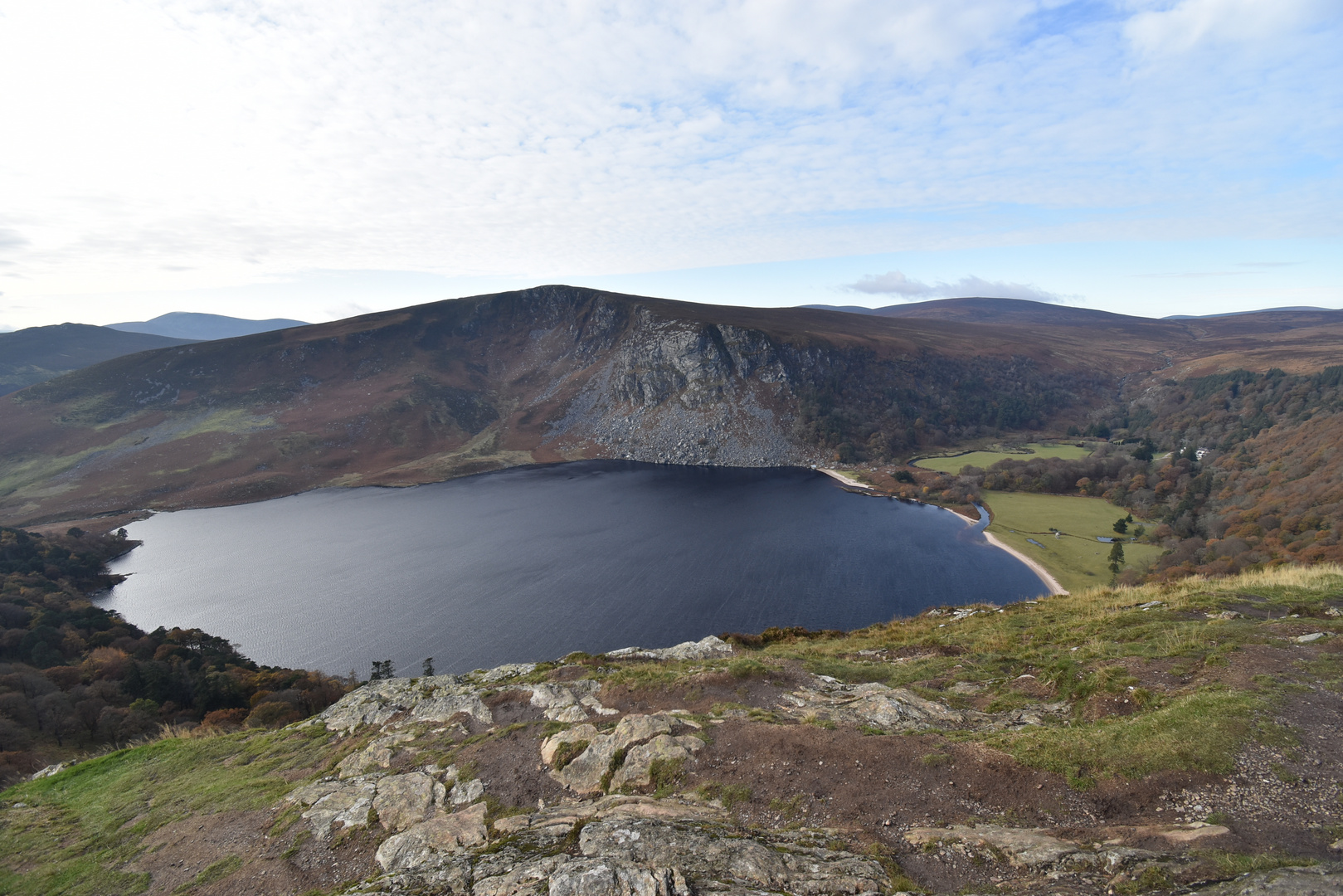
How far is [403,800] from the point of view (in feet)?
44.6

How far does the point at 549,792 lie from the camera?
1305cm

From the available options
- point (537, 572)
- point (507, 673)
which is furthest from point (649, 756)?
point (537, 572)

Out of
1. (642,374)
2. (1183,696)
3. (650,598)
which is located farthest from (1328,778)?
(642,374)

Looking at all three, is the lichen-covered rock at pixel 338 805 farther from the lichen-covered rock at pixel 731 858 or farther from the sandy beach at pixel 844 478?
the sandy beach at pixel 844 478

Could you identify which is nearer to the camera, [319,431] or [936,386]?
[319,431]

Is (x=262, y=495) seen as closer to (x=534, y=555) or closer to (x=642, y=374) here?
(x=534, y=555)

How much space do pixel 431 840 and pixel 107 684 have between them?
127ft

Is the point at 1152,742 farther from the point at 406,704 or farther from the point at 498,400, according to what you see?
the point at 498,400

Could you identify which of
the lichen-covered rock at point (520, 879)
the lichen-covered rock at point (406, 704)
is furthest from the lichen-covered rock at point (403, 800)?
the lichen-covered rock at point (520, 879)

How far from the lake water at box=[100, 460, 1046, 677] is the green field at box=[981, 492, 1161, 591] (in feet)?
13.1

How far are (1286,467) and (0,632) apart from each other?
137 meters

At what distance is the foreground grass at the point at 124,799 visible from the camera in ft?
45.7

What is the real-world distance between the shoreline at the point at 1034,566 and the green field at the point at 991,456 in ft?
122

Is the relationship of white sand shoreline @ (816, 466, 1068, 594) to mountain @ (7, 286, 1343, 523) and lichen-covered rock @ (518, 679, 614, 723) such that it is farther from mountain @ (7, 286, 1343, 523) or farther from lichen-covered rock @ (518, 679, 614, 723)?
lichen-covered rock @ (518, 679, 614, 723)
